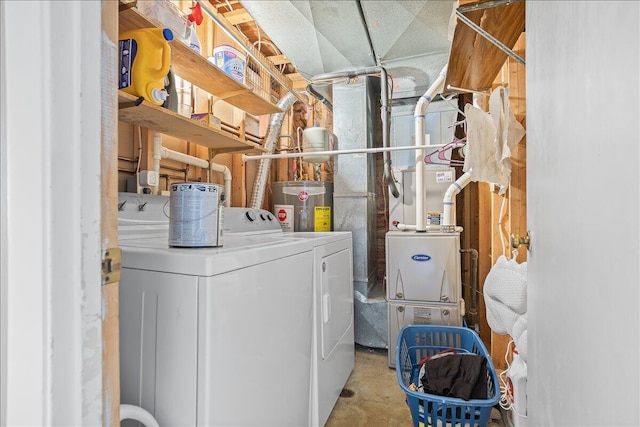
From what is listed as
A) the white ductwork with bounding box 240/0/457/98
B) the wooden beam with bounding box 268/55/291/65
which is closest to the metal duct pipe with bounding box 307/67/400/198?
the white ductwork with bounding box 240/0/457/98


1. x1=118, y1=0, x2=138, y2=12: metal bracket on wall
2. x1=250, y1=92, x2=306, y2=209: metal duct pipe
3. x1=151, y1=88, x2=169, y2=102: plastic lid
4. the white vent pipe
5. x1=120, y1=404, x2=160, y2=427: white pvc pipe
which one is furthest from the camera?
x1=250, y1=92, x2=306, y2=209: metal duct pipe

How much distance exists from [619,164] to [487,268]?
2.35 meters

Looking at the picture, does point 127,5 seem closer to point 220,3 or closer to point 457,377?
point 220,3

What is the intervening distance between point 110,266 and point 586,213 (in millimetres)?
857

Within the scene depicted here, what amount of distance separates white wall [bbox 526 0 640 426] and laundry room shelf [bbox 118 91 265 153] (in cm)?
133

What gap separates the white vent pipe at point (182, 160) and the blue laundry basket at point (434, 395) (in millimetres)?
1441

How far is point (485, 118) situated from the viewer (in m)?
1.59

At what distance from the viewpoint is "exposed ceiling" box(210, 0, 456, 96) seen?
5.89ft

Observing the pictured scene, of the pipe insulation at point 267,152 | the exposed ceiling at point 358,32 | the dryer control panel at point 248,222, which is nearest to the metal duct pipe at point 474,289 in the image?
the exposed ceiling at point 358,32

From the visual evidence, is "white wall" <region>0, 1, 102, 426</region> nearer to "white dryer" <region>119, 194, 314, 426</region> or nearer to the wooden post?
the wooden post

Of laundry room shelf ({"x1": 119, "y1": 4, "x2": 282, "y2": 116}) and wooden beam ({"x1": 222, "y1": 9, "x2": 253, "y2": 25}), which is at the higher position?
wooden beam ({"x1": 222, "y1": 9, "x2": 253, "y2": 25})

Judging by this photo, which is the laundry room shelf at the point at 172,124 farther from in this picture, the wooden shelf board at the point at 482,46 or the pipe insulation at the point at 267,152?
the wooden shelf board at the point at 482,46

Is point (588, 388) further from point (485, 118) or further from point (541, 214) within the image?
point (485, 118)

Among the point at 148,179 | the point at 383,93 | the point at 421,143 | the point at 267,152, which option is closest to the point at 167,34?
the point at 148,179
